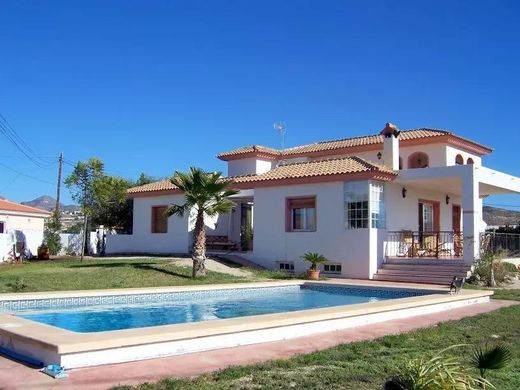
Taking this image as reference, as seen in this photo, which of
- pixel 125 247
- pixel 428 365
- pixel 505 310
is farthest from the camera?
pixel 125 247

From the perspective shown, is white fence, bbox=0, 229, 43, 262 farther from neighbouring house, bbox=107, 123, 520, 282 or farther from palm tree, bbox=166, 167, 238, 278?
palm tree, bbox=166, 167, 238, 278

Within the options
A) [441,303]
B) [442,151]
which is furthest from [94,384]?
[442,151]

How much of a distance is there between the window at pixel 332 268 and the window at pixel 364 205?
68.8 inches

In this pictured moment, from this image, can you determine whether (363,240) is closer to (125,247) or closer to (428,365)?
(125,247)

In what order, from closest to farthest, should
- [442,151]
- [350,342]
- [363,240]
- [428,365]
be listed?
1. [428,365]
2. [350,342]
3. [363,240]
4. [442,151]

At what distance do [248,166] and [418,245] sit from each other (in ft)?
35.2

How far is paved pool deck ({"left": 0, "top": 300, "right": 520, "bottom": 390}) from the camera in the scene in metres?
6.49

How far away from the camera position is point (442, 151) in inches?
1082

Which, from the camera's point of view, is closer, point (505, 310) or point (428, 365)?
point (428, 365)

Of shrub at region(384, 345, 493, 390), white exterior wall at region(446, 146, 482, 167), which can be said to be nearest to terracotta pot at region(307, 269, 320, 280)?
white exterior wall at region(446, 146, 482, 167)

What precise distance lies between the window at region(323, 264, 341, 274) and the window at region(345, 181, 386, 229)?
1.75 meters

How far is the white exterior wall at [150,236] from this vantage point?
2872cm

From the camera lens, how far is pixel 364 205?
2270cm

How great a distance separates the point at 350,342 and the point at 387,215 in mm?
15011
